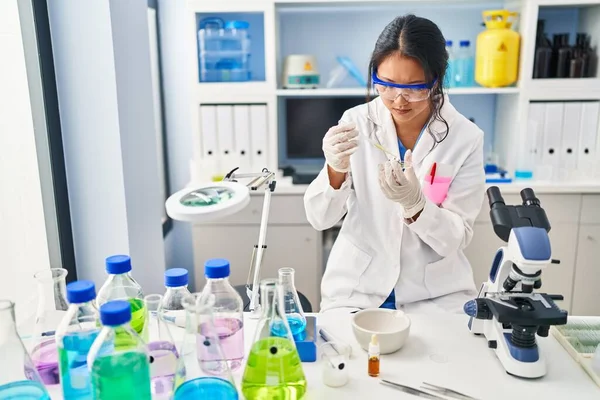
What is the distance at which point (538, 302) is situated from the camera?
1119mm

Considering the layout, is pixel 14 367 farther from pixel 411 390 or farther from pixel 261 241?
pixel 411 390

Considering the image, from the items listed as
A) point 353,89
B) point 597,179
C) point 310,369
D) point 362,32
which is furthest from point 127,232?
point 597,179

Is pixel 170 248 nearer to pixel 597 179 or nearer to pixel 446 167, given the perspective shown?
pixel 446 167

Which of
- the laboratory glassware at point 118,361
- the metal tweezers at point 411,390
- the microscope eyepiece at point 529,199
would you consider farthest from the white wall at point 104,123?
the microscope eyepiece at point 529,199

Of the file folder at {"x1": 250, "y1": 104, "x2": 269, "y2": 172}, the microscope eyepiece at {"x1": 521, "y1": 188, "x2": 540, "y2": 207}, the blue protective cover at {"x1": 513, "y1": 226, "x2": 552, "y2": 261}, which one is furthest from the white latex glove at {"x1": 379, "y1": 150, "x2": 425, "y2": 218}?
the file folder at {"x1": 250, "y1": 104, "x2": 269, "y2": 172}

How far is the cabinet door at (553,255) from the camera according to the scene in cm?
273

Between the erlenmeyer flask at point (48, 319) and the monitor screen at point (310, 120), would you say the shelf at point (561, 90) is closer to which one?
the monitor screen at point (310, 120)

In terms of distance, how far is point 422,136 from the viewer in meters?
1.64

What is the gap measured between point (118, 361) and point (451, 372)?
2.19 feet

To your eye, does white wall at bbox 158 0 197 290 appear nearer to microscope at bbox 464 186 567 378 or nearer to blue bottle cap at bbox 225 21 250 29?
blue bottle cap at bbox 225 21 250 29

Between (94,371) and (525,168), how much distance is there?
8.51ft

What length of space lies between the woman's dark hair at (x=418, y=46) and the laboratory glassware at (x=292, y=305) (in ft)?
2.30

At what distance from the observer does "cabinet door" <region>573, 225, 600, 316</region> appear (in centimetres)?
272

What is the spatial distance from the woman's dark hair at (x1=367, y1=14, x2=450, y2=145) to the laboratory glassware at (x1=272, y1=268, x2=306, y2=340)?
701 mm
